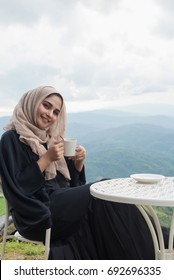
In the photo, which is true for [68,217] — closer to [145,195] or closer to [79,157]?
[79,157]

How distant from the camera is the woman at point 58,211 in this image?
6.26 feet

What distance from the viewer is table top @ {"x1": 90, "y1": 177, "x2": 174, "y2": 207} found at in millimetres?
1392

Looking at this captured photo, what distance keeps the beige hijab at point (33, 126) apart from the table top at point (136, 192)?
439 millimetres

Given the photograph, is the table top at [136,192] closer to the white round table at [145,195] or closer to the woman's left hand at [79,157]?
the white round table at [145,195]

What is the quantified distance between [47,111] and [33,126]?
12 centimetres

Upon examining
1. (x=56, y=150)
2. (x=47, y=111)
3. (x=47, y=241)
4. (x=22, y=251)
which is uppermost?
(x=47, y=111)

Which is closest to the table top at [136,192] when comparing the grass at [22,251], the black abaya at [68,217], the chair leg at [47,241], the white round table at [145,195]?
the white round table at [145,195]

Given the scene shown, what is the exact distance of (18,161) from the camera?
79.4 inches

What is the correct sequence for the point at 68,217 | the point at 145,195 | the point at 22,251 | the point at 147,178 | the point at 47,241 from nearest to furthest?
the point at 145,195, the point at 147,178, the point at 47,241, the point at 68,217, the point at 22,251

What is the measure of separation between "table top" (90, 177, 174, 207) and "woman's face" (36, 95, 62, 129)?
1.82ft

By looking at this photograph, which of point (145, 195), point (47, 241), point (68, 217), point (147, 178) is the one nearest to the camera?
point (145, 195)

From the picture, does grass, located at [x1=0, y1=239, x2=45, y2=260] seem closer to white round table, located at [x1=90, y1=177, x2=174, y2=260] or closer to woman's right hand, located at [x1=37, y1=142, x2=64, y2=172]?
woman's right hand, located at [x1=37, y1=142, x2=64, y2=172]

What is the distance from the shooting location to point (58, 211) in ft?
6.54

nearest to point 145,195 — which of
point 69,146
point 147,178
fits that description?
point 147,178
